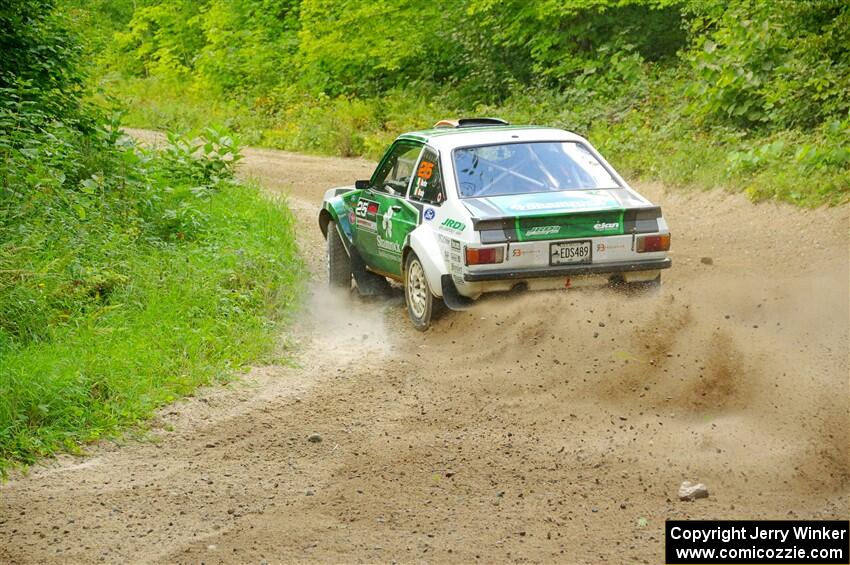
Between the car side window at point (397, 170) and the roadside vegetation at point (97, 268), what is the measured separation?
1.36 metres

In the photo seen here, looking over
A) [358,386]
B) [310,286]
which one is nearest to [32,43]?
[310,286]

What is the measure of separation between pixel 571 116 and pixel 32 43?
1100 cm

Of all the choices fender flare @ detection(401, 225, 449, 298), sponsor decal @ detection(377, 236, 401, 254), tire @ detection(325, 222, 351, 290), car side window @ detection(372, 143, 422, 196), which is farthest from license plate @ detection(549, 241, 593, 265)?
tire @ detection(325, 222, 351, 290)

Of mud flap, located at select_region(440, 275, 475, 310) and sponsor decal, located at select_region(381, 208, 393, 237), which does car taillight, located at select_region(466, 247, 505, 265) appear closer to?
mud flap, located at select_region(440, 275, 475, 310)

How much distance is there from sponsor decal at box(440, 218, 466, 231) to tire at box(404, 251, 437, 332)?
42cm

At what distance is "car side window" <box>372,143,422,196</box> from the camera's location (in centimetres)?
1012

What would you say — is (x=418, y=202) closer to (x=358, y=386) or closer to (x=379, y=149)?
(x=358, y=386)

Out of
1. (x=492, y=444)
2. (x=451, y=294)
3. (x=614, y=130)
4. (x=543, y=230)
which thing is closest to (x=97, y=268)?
(x=451, y=294)

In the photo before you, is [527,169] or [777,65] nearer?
[527,169]

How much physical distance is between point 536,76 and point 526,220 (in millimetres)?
16950

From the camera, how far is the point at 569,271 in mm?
8602

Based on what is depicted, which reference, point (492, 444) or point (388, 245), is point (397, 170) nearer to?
point (388, 245)

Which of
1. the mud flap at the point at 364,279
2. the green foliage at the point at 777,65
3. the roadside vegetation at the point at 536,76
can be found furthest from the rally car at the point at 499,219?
the green foliage at the point at 777,65

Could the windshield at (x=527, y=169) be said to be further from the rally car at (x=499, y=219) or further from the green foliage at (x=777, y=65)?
the green foliage at (x=777, y=65)
